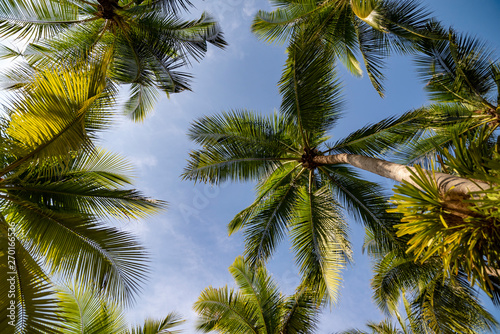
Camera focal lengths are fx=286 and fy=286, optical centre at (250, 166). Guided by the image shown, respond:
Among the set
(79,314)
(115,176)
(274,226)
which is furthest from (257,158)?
(79,314)

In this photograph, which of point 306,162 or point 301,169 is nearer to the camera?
point 306,162

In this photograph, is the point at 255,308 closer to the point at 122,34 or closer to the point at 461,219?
the point at 461,219

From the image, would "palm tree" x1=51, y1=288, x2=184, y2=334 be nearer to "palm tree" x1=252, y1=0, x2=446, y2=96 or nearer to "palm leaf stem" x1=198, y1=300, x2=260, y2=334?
"palm leaf stem" x1=198, y1=300, x2=260, y2=334

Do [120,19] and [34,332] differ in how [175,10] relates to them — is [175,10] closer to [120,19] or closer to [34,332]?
[120,19]

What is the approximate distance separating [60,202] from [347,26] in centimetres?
883

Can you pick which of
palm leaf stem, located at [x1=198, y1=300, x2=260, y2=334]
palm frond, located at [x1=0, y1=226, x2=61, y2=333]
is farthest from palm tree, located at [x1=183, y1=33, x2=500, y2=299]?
palm frond, located at [x1=0, y1=226, x2=61, y2=333]

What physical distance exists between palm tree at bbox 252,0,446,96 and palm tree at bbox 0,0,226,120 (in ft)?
6.06

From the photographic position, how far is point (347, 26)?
866 cm

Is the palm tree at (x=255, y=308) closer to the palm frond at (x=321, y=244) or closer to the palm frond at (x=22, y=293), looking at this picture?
the palm frond at (x=321, y=244)

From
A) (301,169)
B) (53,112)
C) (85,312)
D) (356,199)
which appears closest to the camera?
(53,112)

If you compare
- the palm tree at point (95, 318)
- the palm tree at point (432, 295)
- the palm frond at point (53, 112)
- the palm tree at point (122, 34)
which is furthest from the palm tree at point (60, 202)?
the palm tree at point (432, 295)

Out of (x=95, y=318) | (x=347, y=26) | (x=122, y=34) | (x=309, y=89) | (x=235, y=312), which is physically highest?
(x=347, y=26)

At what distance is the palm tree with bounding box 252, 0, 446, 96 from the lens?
6738mm

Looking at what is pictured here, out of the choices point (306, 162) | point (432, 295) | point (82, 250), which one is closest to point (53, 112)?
point (82, 250)
